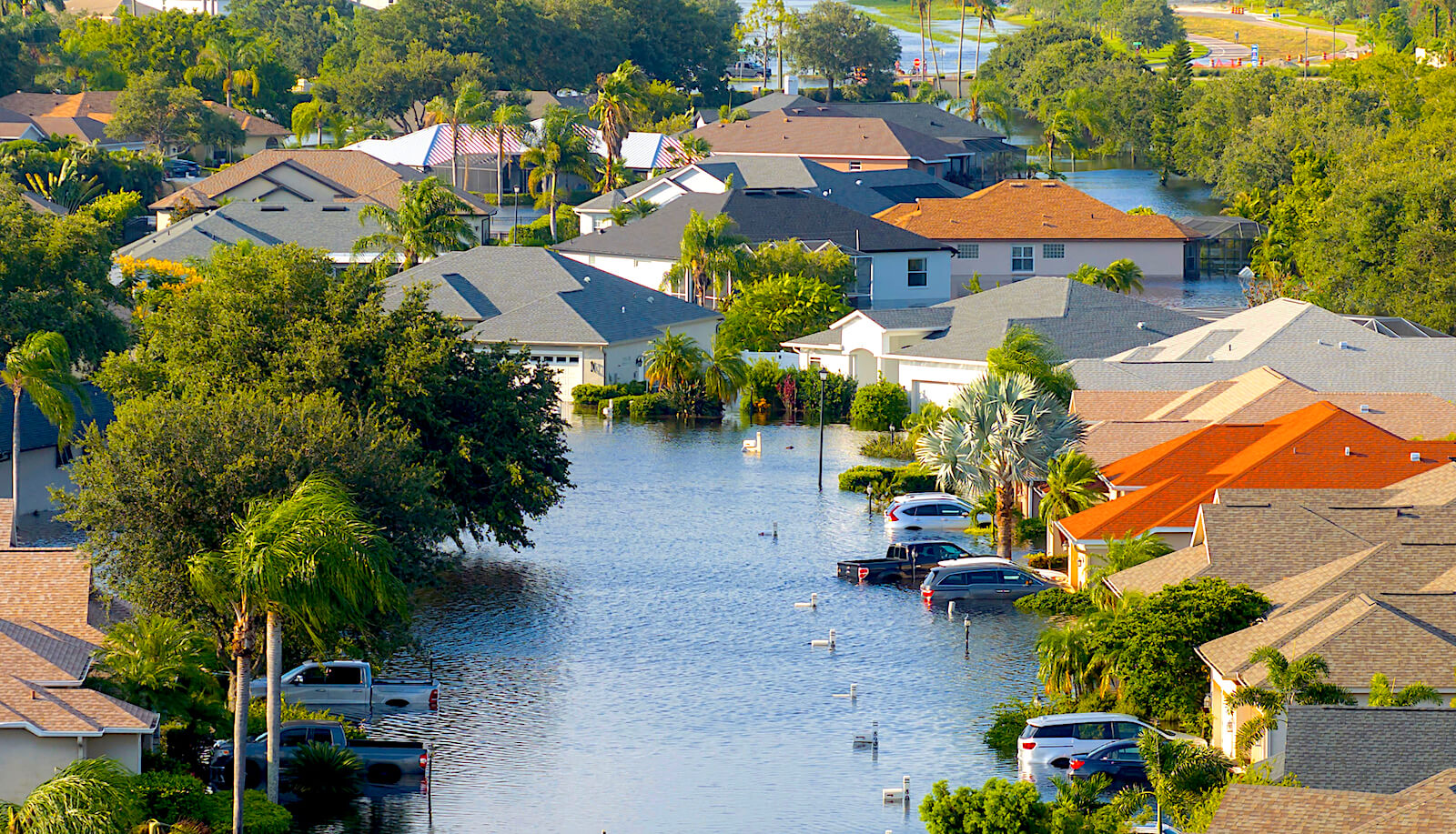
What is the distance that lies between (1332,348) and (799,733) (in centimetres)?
3524

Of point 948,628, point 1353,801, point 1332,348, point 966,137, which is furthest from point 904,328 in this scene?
point 966,137

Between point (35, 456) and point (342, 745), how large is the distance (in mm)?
26655

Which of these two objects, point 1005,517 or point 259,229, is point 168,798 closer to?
point 1005,517

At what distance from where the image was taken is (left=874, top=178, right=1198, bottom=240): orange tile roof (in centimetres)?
11862

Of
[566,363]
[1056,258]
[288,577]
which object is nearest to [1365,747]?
[288,577]

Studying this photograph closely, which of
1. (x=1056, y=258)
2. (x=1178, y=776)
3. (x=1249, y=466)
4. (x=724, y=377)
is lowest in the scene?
(x=1178, y=776)

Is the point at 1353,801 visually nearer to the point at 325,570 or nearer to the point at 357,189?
the point at 325,570

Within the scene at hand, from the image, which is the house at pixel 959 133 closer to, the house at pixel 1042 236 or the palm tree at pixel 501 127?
the palm tree at pixel 501 127

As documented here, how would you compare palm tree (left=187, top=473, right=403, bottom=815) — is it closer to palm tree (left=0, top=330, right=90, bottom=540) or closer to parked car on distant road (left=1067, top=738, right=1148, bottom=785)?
parked car on distant road (left=1067, top=738, right=1148, bottom=785)

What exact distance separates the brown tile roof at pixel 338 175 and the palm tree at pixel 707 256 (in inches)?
1117

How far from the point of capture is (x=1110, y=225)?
119500mm

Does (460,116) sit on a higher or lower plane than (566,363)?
higher

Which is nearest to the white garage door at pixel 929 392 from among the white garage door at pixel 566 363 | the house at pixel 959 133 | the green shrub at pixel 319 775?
the white garage door at pixel 566 363

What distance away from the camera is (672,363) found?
8181cm
